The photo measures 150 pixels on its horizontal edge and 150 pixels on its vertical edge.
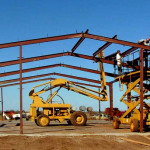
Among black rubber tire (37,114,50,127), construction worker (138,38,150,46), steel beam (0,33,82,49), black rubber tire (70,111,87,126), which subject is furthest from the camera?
black rubber tire (70,111,87,126)

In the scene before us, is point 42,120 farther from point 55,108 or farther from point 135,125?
point 135,125

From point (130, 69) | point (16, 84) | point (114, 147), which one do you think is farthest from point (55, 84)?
point (114, 147)

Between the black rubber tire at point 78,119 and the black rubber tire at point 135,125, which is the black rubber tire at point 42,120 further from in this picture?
the black rubber tire at point 135,125

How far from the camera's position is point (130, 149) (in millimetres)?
14867

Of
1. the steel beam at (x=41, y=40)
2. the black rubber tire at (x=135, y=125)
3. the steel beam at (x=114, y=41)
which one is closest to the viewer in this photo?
the steel beam at (x=41, y=40)

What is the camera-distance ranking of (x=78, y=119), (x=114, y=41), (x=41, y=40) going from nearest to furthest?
(x=41, y=40)
(x=114, y=41)
(x=78, y=119)

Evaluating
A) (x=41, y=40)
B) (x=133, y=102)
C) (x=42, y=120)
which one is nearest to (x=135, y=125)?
(x=133, y=102)

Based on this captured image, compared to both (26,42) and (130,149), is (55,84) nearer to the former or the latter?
(26,42)

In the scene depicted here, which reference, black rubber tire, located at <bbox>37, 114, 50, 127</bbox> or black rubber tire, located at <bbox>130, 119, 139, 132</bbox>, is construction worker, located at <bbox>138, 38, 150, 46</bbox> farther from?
black rubber tire, located at <bbox>37, 114, 50, 127</bbox>

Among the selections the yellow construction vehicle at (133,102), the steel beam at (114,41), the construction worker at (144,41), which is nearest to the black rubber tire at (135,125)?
the yellow construction vehicle at (133,102)

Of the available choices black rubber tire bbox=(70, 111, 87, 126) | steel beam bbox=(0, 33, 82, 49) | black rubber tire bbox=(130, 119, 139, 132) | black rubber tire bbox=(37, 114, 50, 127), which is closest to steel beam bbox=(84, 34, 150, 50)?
steel beam bbox=(0, 33, 82, 49)

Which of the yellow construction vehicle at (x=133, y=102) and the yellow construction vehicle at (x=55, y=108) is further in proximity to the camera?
the yellow construction vehicle at (x=55, y=108)

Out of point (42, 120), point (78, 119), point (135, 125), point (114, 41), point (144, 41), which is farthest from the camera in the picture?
point (78, 119)

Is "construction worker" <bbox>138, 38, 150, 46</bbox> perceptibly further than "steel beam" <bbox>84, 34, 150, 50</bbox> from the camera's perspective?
Yes
